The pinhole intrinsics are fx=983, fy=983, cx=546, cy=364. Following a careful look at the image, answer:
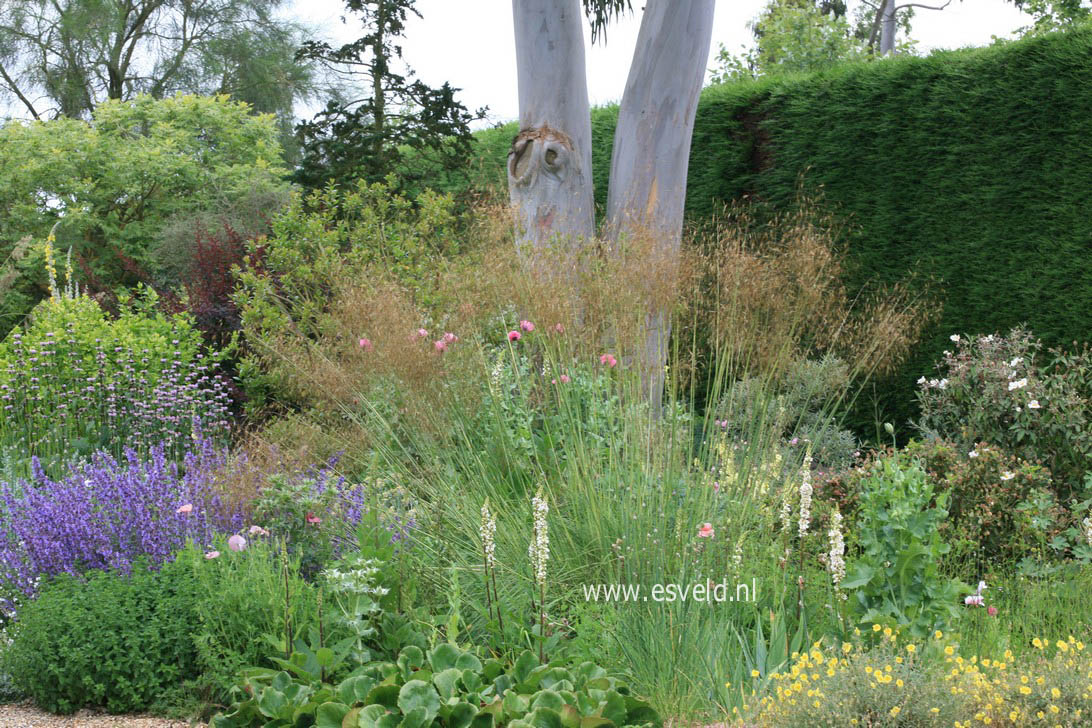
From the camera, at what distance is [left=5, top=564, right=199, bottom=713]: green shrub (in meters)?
3.09

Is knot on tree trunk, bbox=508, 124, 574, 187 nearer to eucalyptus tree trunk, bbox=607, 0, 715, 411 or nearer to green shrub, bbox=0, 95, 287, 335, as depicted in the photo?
eucalyptus tree trunk, bbox=607, 0, 715, 411

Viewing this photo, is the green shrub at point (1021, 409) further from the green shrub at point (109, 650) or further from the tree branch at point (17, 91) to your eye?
the tree branch at point (17, 91)

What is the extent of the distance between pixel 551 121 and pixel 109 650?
4.67 m

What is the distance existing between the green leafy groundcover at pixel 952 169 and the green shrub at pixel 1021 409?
845mm

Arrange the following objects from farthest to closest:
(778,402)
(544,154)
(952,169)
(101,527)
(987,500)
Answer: (952,169)
(544,154)
(987,500)
(778,402)
(101,527)

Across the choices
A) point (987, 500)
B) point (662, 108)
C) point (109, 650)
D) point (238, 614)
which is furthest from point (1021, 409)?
point (109, 650)

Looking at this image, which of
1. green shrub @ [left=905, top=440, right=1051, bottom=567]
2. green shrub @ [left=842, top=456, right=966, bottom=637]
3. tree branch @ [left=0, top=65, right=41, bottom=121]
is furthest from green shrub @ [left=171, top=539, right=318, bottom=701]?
tree branch @ [left=0, top=65, right=41, bottom=121]

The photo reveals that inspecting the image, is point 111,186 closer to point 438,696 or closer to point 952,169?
point 952,169

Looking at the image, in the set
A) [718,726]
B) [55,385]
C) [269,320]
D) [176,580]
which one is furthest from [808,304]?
[55,385]

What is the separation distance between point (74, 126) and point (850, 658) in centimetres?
1399

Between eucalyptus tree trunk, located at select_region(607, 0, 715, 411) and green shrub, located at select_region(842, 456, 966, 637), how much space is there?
3676 mm

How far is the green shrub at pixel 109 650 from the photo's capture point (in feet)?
10.1

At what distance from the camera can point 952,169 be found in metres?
6.94

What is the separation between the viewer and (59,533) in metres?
3.94
